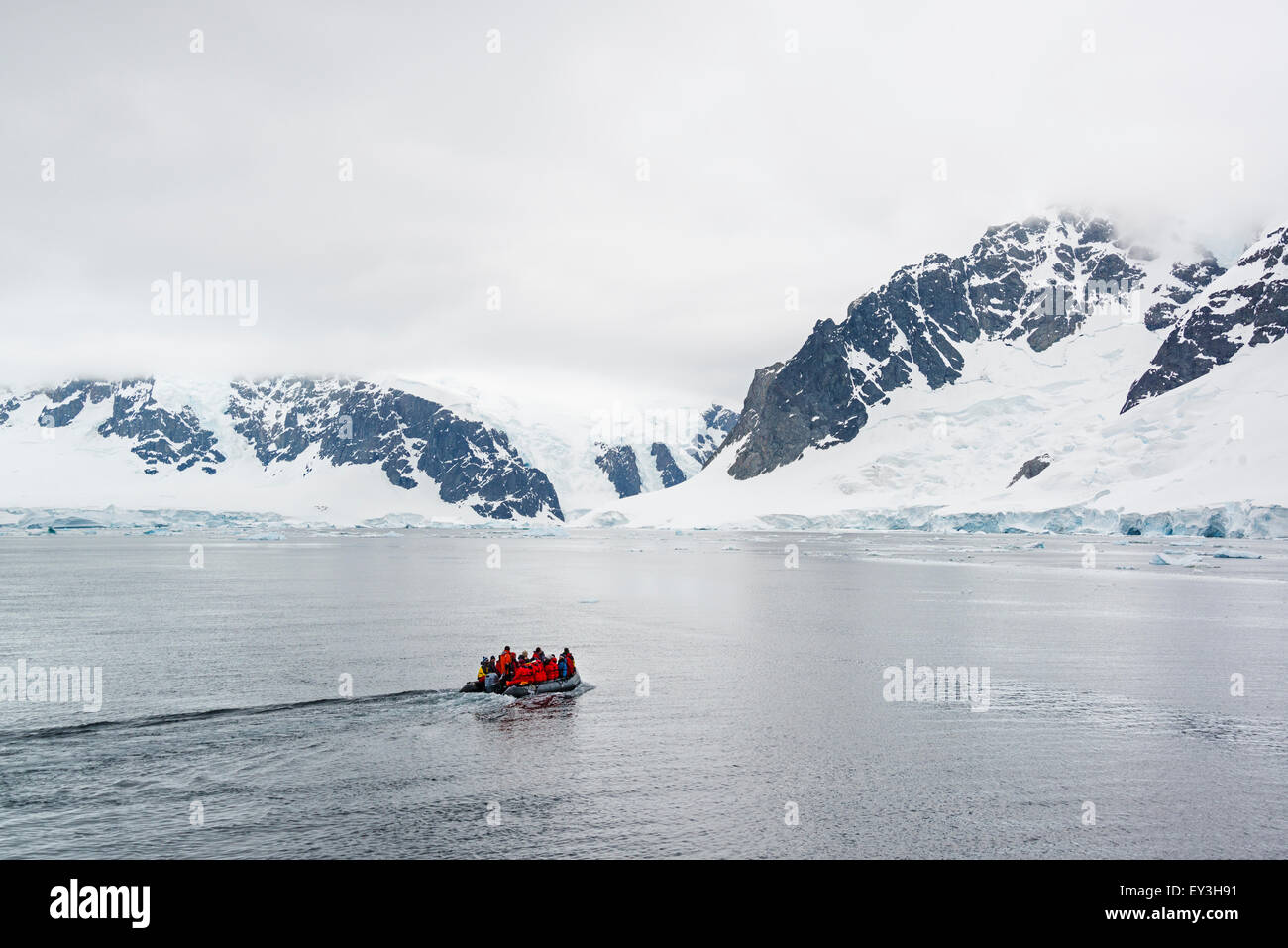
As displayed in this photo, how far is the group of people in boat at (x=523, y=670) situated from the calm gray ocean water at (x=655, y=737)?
4.06 feet

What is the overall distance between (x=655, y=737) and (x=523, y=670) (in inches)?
381

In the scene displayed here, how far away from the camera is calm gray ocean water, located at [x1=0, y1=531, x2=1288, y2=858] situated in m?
22.8

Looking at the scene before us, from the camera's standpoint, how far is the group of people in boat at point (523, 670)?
131 ft

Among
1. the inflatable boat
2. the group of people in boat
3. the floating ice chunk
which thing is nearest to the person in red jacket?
the group of people in boat

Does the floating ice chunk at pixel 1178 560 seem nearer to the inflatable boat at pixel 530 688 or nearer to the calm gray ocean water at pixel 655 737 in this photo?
the calm gray ocean water at pixel 655 737

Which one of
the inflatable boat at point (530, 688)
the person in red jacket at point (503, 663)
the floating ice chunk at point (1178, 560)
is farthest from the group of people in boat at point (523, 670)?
the floating ice chunk at point (1178, 560)

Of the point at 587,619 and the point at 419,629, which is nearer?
the point at 419,629

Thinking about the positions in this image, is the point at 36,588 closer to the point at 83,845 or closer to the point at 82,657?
the point at 82,657

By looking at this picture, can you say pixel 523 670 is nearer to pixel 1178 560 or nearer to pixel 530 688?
pixel 530 688

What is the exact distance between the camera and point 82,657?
153ft

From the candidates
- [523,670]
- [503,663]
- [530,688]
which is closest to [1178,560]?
[523,670]
